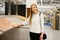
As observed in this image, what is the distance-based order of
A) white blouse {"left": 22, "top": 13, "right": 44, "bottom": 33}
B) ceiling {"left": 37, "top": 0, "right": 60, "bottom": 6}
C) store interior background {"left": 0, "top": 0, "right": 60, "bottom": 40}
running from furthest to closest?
ceiling {"left": 37, "top": 0, "right": 60, "bottom": 6}, store interior background {"left": 0, "top": 0, "right": 60, "bottom": 40}, white blouse {"left": 22, "top": 13, "right": 44, "bottom": 33}

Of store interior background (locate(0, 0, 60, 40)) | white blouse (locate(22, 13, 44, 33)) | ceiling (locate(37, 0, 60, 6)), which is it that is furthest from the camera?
ceiling (locate(37, 0, 60, 6))

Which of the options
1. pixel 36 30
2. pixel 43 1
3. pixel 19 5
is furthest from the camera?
pixel 43 1

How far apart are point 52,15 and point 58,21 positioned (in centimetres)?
61

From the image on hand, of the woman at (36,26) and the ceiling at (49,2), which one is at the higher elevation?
the ceiling at (49,2)

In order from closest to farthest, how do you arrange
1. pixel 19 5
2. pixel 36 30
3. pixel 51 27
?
pixel 36 30, pixel 19 5, pixel 51 27

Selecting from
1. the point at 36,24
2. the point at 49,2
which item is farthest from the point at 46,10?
the point at 36,24

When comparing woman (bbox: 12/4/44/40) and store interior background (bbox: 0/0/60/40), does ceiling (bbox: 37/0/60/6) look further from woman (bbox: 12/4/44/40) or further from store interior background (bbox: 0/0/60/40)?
woman (bbox: 12/4/44/40)

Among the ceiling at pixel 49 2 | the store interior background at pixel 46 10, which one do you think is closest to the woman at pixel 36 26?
the store interior background at pixel 46 10

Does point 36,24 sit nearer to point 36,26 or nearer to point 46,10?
point 36,26

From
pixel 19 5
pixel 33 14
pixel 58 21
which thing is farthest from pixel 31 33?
pixel 58 21

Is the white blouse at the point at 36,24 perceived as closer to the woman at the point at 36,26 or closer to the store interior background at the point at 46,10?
the woman at the point at 36,26

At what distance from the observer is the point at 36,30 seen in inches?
121

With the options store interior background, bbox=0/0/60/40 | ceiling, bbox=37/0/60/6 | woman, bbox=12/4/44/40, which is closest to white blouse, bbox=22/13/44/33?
woman, bbox=12/4/44/40

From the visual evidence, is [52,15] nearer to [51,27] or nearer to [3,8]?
[51,27]
